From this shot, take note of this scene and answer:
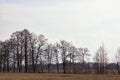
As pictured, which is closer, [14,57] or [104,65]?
[104,65]

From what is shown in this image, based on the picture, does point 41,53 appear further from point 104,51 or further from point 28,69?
point 104,51

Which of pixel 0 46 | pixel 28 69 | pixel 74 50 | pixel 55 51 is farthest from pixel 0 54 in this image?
pixel 74 50

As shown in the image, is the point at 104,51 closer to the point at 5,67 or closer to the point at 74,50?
the point at 74,50

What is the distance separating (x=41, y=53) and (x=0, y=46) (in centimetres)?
1519

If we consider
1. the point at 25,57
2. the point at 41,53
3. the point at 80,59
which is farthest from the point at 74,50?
the point at 25,57

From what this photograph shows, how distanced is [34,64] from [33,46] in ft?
21.2

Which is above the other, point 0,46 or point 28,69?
point 0,46

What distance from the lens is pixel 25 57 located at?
90.4 metres

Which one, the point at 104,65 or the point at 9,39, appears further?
the point at 9,39

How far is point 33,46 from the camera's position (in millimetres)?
93688

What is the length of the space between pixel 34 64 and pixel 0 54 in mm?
12763

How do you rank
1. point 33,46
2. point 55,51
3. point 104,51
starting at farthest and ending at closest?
point 55,51 → point 33,46 → point 104,51

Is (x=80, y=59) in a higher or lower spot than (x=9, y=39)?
lower

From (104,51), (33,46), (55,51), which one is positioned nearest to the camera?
(104,51)
